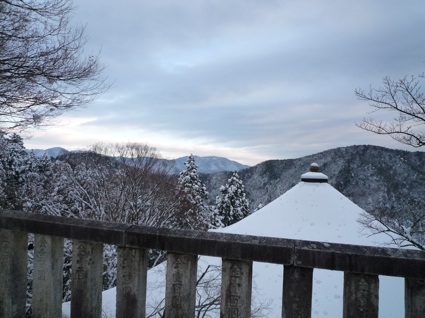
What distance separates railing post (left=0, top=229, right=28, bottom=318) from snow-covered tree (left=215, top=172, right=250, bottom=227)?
32.8 m

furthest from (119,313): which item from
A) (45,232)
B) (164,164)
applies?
(164,164)

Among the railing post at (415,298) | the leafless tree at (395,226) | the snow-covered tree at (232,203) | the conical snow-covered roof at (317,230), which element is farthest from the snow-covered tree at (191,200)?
the railing post at (415,298)

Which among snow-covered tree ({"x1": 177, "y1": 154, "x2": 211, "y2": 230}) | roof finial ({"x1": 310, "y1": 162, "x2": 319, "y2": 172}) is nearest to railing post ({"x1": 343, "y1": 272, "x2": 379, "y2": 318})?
roof finial ({"x1": 310, "y1": 162, "x2": 319, "y2": 172})

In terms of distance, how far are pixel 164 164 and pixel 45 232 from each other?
1937 cm

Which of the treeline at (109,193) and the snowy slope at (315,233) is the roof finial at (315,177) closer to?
Result: the snowy slope at (315,233)

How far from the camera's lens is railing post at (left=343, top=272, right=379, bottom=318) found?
189cm

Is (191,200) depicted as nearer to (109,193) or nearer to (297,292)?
(109,193)

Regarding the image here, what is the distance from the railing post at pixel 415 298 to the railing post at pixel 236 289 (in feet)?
2.94

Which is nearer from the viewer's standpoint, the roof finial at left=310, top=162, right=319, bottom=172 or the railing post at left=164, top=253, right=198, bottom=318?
the railing post at left=164, top=253, right=198, bottom=318

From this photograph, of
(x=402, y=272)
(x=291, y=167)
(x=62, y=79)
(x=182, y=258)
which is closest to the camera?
(x=402, y=272)

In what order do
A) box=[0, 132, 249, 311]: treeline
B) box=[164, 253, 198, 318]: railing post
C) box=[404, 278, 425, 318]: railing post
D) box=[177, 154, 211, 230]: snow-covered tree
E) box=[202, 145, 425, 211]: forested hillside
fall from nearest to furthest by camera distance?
1. box=[404, 278, 425, 318]: railing post
2. box=[164, 253, 198, 318]: railing post
3. box=[0, 132, 249, 311]: treeline
4. box=[177, 154, 211, 230]: snow-covered tree
5. box=[202, 145, 425, 211]: forested hillside

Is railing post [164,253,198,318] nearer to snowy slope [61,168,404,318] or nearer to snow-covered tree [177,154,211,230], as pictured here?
snowy slope [61,168,404,318]

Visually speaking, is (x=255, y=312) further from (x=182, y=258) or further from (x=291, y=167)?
(x=291, y=167)

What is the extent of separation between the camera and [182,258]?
7.12ft
